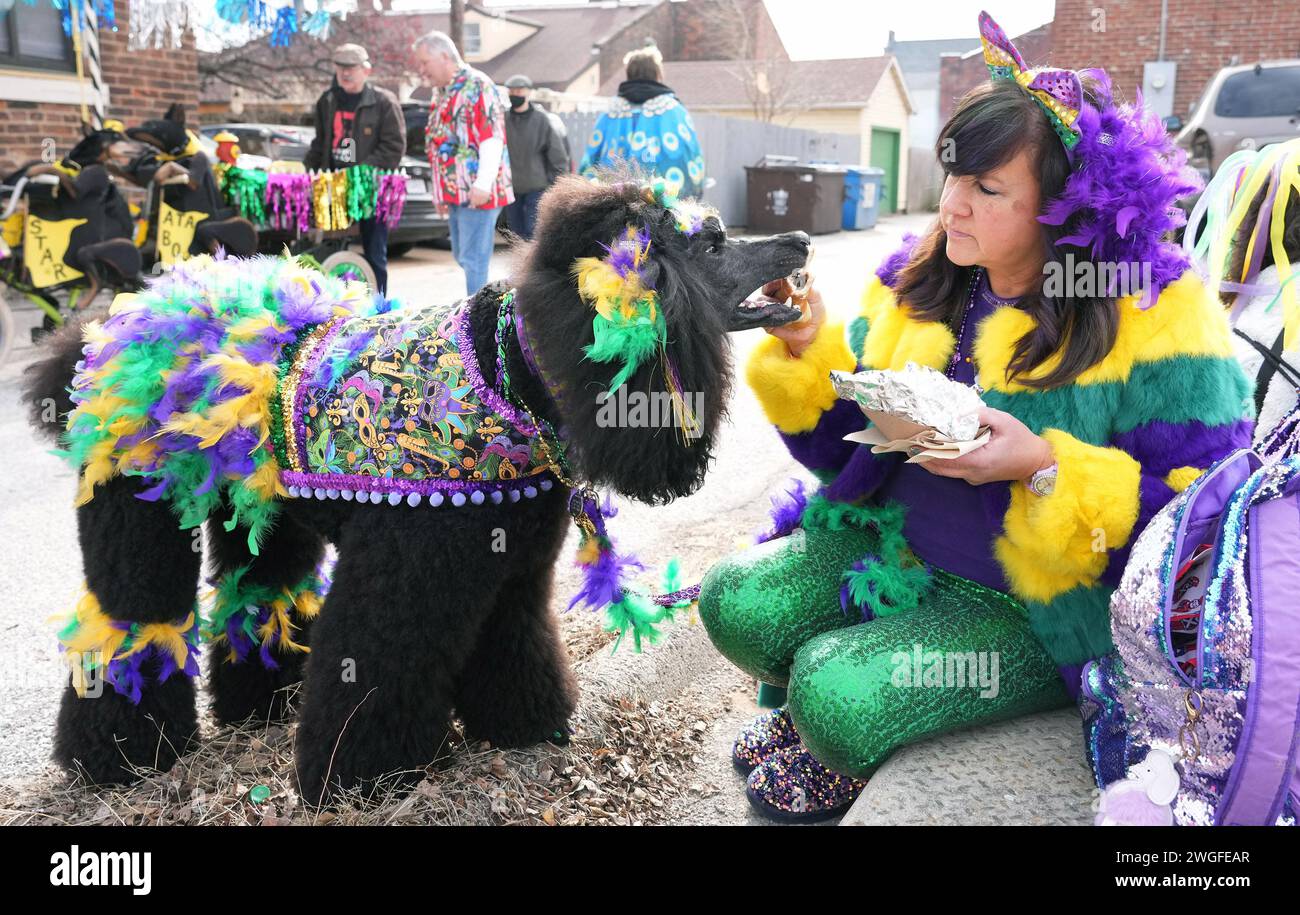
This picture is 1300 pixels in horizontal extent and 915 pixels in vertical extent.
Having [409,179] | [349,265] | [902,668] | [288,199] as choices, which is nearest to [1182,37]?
[409,179]

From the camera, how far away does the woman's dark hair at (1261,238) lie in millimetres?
2305

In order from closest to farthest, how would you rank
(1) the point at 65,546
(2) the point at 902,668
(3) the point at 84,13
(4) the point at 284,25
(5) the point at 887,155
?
(2) the point at 902,668
(1) the point at 65,546
(4) the point at 284,25
(3) the point at 84,13
(5) the point at 887,155

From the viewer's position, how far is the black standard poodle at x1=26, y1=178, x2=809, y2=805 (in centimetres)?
199

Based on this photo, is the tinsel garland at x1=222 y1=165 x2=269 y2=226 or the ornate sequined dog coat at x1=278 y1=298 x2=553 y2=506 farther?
the tinsel garland at x1=222 y1=165 x2=269 y2=226

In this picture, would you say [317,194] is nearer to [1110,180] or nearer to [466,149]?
[466,149]

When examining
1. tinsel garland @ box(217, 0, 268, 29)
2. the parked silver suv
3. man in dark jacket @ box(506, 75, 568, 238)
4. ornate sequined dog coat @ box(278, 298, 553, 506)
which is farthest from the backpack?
the parked silver suv

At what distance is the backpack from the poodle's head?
0.83 m

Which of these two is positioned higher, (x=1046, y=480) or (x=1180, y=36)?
(x=1180, y=36)

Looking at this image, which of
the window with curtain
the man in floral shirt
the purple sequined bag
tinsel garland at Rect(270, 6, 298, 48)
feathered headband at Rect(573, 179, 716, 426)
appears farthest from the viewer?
the window with curtain

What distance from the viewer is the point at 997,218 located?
1980 millimetres

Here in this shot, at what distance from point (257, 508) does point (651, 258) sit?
100 centimetres

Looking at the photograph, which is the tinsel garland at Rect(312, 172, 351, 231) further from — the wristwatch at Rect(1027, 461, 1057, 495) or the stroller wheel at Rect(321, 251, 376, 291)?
the wristwatch at Rect(1027, 461, 1057, 495)

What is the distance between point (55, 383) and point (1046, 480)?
2127 mm
